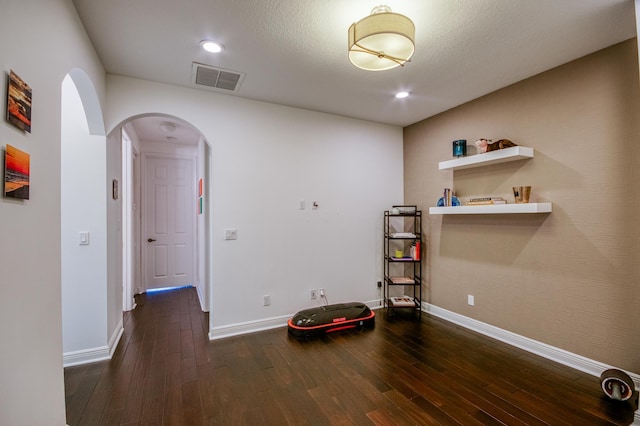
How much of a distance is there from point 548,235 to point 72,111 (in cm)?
435

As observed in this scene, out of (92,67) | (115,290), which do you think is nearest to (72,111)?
(92,67)

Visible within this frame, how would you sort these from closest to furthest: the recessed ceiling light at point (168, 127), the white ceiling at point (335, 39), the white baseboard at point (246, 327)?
the white ceiling at point (335, 39), the white baseboard at point (246, 327), the recessed ceiling light at point (168, 127)

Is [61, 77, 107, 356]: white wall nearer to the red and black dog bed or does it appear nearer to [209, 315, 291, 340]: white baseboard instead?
[209, 315, 291, 340]: white baseboard

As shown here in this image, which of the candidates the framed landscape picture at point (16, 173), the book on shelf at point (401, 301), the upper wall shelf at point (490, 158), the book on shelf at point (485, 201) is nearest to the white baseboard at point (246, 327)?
the book on shelf at point (401, 301)

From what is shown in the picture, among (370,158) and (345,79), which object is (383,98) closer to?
(345,79)

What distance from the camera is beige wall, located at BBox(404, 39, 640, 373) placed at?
7.58 ft

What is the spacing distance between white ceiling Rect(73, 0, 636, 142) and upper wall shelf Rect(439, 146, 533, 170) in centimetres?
71

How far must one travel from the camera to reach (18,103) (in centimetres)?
124

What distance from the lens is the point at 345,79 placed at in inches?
115

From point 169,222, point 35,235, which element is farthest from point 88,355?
point 169,222

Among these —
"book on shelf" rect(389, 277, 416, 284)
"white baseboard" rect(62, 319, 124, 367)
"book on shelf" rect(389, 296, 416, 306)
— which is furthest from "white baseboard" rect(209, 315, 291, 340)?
"book on shelf" rect(389, 277, 416, 284)

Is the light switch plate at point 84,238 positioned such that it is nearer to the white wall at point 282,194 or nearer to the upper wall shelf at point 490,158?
the white wall at point 282,194

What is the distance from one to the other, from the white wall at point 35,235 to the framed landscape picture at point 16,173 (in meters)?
0.03

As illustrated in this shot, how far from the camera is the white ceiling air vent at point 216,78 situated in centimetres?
273
